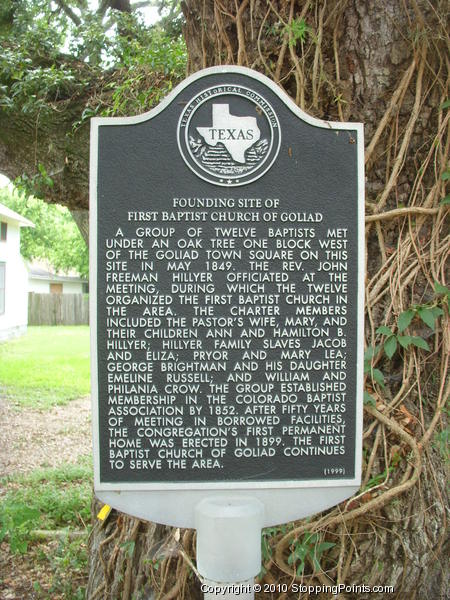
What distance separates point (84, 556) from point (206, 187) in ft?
10.2

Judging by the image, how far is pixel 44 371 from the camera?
43.2 ft

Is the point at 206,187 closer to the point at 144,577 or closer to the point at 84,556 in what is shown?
the point at 144,577

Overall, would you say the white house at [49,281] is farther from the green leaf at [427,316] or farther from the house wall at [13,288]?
the green leaf at [427,316]

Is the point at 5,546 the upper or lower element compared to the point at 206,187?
lower

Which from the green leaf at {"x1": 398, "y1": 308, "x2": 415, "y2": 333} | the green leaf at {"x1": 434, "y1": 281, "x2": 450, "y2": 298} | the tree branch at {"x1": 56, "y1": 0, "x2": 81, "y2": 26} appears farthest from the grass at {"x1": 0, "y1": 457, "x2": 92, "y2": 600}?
the tree branch at {"x1": 56, "y1": 0, "x2": 81, "y2": 26}

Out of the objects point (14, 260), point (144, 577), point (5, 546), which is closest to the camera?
point (144, 577)

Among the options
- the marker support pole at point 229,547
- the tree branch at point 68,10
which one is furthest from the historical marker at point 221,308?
the tree branch at point 68,10

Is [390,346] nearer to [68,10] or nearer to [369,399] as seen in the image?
[369,399]

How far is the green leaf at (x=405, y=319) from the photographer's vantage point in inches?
113

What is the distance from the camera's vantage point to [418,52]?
2.96 metres

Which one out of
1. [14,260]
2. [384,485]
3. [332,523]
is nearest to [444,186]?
[384,485]

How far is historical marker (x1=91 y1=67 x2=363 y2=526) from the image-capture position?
2.42m

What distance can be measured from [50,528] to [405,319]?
3.60 meters

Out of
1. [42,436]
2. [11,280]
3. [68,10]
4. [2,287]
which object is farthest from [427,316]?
[11,280]
